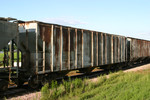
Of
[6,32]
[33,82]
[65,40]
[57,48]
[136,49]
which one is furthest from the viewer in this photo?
[136,49]

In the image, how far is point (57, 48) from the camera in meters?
9.31

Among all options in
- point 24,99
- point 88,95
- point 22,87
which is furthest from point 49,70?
point 88,95

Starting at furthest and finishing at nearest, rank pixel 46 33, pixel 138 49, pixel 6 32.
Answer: pixel 138 49
pixel 46 33
pixel 6 32

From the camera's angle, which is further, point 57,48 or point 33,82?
point 57,48

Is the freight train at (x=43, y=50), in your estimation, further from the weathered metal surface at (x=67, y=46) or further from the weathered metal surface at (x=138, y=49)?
the weathered metal surface at (x=138, y=49)

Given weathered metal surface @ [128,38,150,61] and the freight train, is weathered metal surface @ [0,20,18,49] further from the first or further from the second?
weathered metal surface @ [128,38,150,61]

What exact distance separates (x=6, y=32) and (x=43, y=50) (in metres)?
2.11

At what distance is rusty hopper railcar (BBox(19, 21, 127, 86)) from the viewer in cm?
827

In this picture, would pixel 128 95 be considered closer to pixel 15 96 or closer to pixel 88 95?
pixel 88 95

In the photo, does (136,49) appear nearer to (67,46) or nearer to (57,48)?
(67,46)

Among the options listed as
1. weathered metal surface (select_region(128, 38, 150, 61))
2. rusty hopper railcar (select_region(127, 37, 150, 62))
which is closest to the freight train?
rusty hopper railcar (select_region(127, 37, 150, 62))

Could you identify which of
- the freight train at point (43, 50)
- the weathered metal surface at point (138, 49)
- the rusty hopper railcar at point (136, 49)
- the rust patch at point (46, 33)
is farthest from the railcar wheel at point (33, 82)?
the weathered metal surface at point (138, 49)

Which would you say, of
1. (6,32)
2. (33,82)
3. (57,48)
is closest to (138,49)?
(57,48)

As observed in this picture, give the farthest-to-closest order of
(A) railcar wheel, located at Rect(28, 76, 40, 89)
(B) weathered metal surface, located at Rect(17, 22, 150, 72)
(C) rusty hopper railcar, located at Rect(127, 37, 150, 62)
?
(C) rusty hopper railcar, located at Rect(127, 37, 150, 62) < (B) weathered metal surface, located at Rect(17, 22, 150, 72) < (A) railcar wheel, located at Rect(28, 76, 40, 89)
